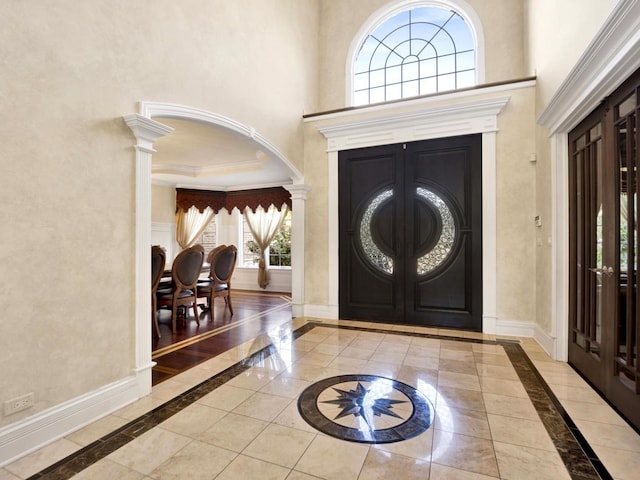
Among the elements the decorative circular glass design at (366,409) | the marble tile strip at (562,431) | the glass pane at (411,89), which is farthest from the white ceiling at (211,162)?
the marble tile strip at (562,431)

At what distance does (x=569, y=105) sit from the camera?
2.59m

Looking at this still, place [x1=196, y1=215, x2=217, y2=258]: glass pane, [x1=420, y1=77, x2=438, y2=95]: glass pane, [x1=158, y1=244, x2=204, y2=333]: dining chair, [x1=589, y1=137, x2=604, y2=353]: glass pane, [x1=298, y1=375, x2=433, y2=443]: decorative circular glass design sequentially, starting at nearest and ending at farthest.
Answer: [x1=298, y1=375, x2=433, y2=443]: decorative circular glass design, [x1=589, y1=137, x2=604, y2=353]: glass pane, [x1=158, y1=244, x2=204, y2=333]: dining chair, [x1=420, y1=77, x2=438, y2=95]: glass pane, [x1=196, y1=215, x2=217, y2=258]: glass pane

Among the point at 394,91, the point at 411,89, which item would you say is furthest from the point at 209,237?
the point at 411,89

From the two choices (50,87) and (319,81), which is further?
(319,81)

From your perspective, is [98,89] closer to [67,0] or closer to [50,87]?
[50,87]

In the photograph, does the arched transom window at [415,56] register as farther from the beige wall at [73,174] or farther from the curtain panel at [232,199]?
the beige wall at [73,174]

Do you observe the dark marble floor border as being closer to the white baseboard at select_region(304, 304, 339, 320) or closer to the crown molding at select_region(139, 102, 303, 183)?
the white baseboard at select_region(304, 304, 339, 320)

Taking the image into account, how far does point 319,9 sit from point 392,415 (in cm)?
620

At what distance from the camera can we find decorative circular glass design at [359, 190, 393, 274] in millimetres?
4359

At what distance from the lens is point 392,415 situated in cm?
205

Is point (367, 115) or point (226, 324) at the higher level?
point (367, 115)

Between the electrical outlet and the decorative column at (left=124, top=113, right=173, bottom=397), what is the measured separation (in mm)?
615

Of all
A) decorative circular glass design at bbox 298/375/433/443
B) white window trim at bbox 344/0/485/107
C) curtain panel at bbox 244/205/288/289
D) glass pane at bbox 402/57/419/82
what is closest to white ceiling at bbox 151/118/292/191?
curtain panel at bbox 244/205/288/289

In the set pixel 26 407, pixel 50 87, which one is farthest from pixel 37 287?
pixel 50 87
